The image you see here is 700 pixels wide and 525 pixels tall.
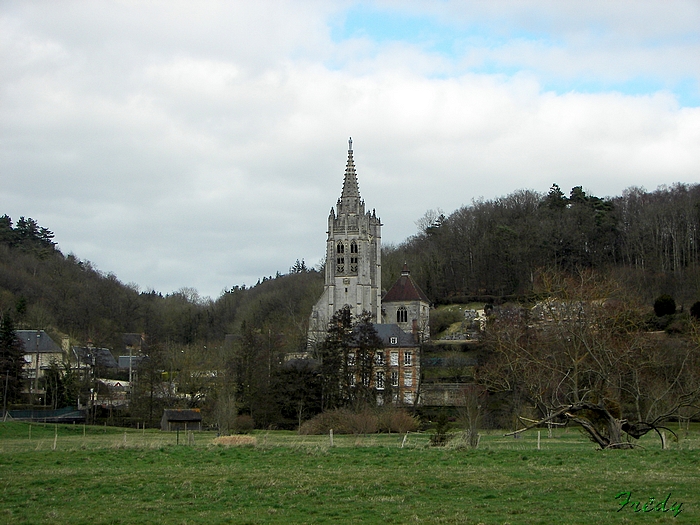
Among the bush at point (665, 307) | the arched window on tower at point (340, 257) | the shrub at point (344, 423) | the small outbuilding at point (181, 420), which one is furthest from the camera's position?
the arched window on tower at point (340, 257)

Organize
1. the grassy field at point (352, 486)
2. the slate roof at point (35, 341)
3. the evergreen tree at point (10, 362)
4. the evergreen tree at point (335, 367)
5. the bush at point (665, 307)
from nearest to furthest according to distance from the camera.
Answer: the grassy field at point (352, 486)
the evergreen tree at point (335, 367)
the evergreen tree at point (10, 362)
the bush at point (665, 307)
the slate roof at point (35, 341)

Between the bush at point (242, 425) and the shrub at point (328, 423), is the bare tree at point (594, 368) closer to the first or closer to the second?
the shrub at point (328, 423)

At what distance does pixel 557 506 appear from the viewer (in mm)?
14469

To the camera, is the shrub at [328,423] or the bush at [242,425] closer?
the shrub at [328,423]

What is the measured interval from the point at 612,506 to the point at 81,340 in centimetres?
8590

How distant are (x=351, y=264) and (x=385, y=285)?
12.2 meters

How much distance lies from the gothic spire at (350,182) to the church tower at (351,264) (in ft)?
2.21

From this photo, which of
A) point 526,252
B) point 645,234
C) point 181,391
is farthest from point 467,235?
point 181,391

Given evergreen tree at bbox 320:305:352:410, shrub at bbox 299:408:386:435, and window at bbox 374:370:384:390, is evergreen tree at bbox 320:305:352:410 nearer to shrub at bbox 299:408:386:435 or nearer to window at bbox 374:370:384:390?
window at bbox 374:370:384:390

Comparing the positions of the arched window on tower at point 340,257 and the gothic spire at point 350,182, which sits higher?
the gothic spire at point 350,182

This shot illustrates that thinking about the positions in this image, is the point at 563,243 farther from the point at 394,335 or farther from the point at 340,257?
the point at 394,335

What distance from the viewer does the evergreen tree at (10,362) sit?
62.9m

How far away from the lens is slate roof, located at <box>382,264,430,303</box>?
9688 centimetres
